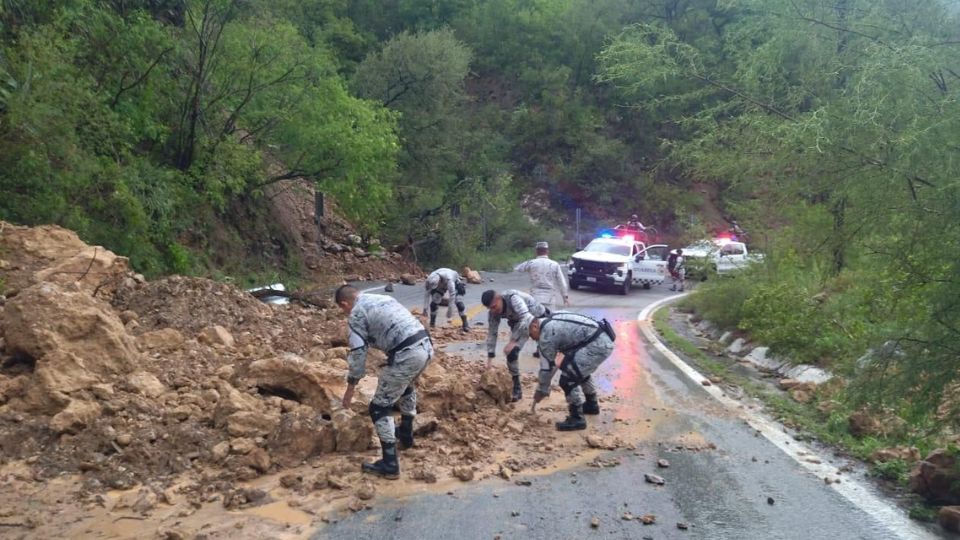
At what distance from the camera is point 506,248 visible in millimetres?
37281

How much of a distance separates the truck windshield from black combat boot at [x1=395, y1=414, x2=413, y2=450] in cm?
2198

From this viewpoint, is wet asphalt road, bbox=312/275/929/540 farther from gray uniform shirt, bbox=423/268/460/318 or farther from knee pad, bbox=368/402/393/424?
gray uniform shirt, bbox=423/268/460/318

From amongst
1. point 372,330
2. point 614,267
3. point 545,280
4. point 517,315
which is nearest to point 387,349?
point 372,330

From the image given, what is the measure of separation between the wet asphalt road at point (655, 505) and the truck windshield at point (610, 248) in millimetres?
20902

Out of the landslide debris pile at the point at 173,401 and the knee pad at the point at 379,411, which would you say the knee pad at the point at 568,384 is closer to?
the landslide debris pile at the point at 173,401

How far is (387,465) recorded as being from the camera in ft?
20.7

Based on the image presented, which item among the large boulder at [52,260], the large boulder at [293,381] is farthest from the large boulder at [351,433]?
the large boulder at [52,260]

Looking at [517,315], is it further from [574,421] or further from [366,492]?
[366,492]

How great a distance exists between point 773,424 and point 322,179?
17.2 m

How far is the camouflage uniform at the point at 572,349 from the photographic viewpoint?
7.97 meters

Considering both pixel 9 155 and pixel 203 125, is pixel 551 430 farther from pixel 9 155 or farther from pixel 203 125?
pixel 203 125

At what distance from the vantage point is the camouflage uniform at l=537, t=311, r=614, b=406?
7.97 m

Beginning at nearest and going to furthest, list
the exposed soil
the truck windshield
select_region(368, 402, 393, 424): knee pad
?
the exposed soil, select_region(368, 402, 393, 424): knee pad, the truck windshield

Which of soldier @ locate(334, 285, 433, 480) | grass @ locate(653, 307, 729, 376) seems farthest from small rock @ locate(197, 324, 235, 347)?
grass @ locate(653, 307, 729, 376)
